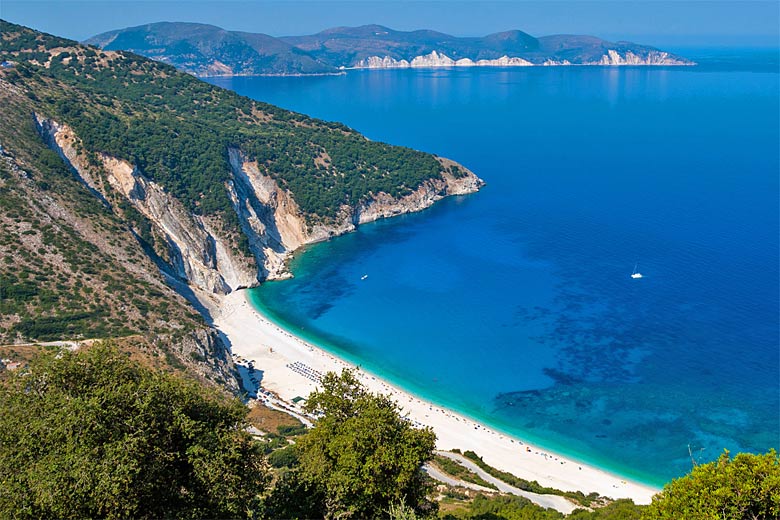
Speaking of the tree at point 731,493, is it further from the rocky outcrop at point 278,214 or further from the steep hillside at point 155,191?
the rocky outcrop at point 278,214

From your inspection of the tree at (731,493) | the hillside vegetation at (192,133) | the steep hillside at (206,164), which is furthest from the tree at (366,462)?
the hillside vegetation at (192,133)

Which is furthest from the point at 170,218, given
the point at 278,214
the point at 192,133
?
the point at 192,133

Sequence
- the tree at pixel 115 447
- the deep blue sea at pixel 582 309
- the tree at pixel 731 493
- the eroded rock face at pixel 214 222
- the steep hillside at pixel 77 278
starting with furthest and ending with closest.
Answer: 1. the eroded rock face at pixel 214 222
2. the deep blue sea at pixel 582 309
3. the steep hillside at pixel 77 278
4. the tree at pixel 731 493
5. the tree at pixel 115 447

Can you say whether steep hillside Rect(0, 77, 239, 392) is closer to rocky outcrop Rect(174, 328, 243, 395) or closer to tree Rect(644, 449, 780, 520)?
rocky outcrop Rect(174, 328, 243, 395)

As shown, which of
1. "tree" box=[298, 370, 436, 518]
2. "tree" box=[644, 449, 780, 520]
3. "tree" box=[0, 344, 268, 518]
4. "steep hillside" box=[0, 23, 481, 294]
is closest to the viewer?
"tree" box=[0, 344, 268, 518]

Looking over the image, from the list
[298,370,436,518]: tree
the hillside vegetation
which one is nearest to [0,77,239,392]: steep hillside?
the hillside vegetation

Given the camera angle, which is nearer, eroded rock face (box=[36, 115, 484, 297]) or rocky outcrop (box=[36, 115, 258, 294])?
rocky outcrop (box=[36, 115, 258, 294])
